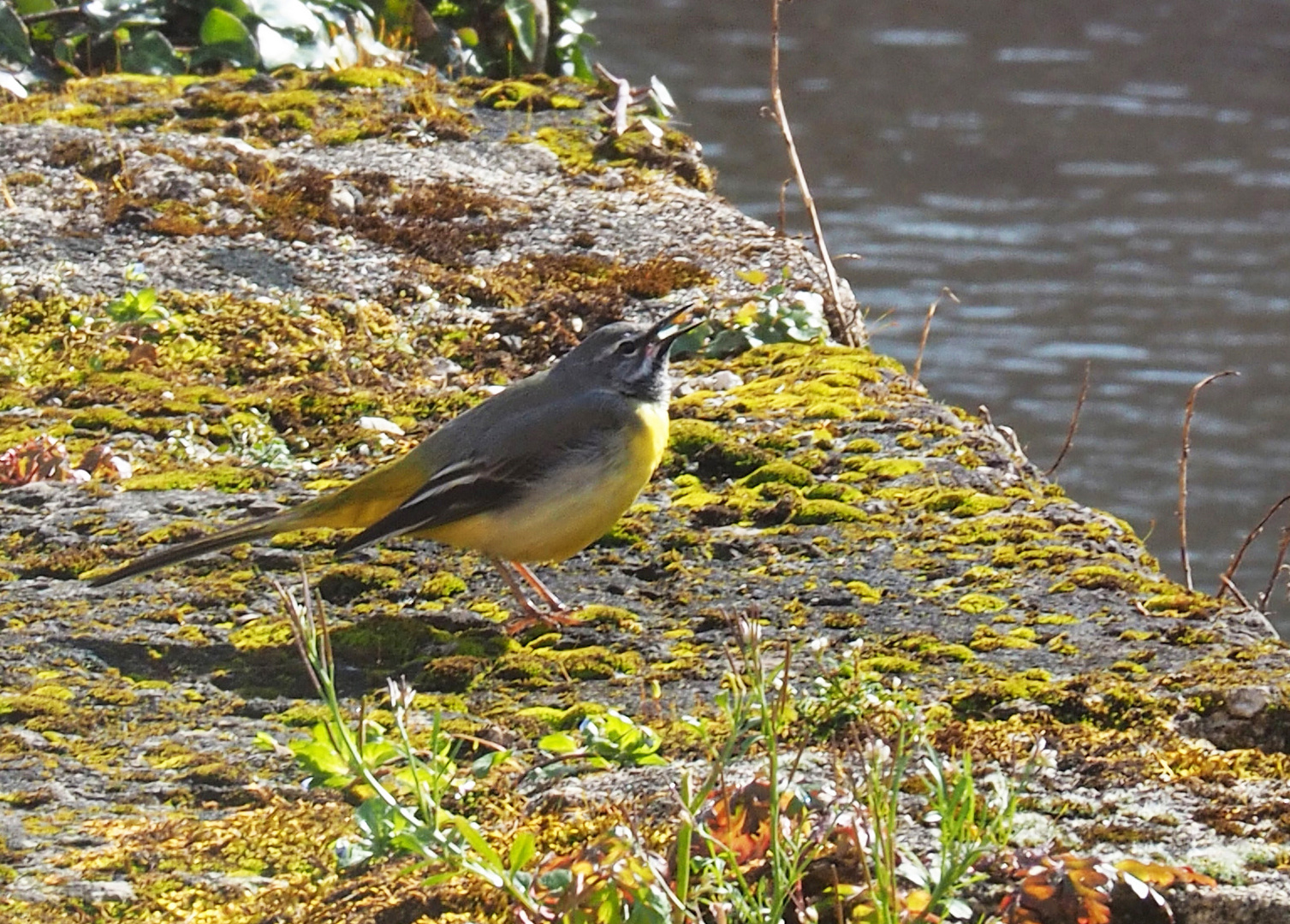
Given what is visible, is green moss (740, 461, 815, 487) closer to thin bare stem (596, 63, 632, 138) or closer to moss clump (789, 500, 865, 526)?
moss clump (789, 500, 865, 526)

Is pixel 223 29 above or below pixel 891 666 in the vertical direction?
above

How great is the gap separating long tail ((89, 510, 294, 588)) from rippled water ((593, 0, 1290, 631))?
229 inches

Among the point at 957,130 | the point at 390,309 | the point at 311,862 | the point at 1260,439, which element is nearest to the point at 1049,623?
the point at 311,862

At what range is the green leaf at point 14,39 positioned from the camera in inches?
313

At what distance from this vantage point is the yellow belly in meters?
4.64

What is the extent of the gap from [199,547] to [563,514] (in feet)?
2.80

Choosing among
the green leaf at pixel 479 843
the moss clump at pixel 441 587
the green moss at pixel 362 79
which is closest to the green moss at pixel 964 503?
the moss clump at pixel 441 587

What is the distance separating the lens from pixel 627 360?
5.11 metres

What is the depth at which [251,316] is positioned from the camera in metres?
5.85

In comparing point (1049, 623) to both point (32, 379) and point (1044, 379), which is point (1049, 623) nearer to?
point (32, 379)

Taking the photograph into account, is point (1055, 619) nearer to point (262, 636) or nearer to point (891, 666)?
point (891, 666)

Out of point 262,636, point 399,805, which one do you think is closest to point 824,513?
point 262,636

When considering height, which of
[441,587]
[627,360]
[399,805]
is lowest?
[441,587]

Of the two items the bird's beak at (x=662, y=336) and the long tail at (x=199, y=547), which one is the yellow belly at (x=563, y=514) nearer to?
the long tail at (x=199, y=547)
